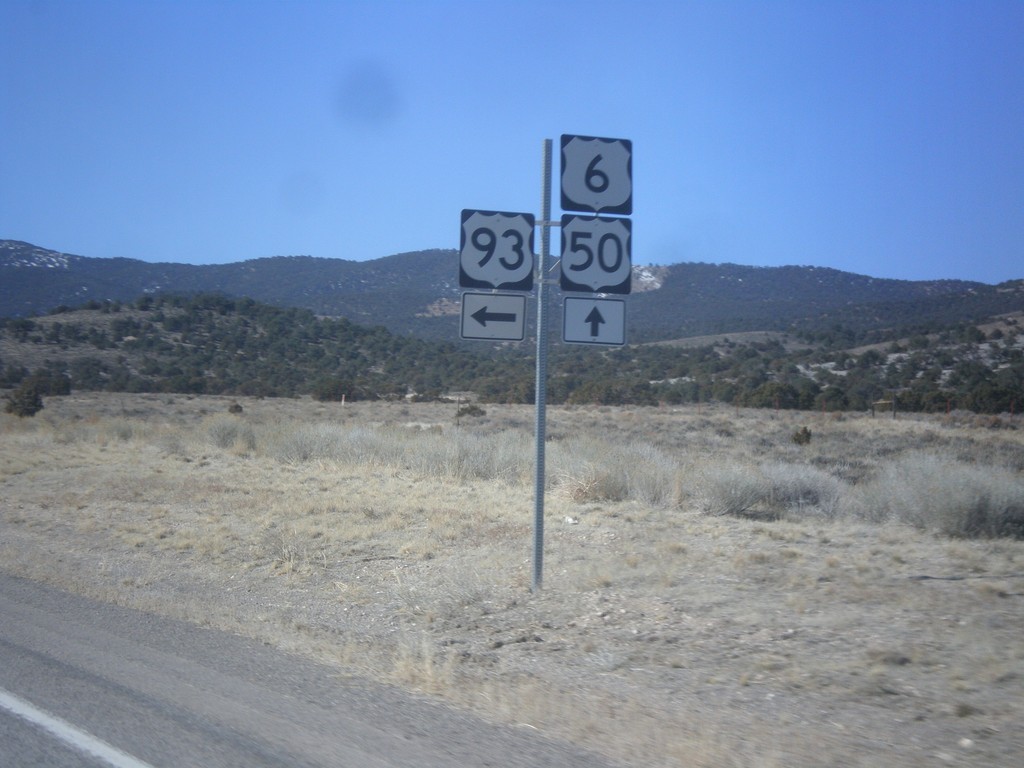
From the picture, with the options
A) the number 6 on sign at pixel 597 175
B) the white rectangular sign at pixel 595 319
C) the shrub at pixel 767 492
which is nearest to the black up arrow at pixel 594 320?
the white rectangular sign at pixel 595 319

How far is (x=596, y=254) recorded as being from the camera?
371 inches

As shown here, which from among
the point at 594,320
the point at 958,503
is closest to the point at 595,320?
the point at 594,320

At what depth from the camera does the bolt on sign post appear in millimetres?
9242

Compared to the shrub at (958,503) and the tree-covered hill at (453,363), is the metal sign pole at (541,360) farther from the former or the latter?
the tree-covered hill at (453,363)

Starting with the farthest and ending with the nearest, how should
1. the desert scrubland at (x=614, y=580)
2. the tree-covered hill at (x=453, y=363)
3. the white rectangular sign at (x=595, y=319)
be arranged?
the tree-covered hill at (x=453, y=363)
the white rectangular sign at (x=595, y=319)
the desert scrubland at (x=614, y=580)

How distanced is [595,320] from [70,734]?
575cm

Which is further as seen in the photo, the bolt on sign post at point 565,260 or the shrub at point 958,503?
the shrub at point 958,503

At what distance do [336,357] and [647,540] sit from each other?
184 feet

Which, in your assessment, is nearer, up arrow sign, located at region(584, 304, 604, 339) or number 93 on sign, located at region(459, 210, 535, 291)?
up arrow sign, located at region(584, 304, 604, 339)

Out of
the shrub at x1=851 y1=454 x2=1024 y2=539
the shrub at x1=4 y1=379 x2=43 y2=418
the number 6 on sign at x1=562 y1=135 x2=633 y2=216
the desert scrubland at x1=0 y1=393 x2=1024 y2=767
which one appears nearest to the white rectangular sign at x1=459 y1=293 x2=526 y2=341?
the number 6 on sign at x1=562 y1=135 x2=633 y2=216

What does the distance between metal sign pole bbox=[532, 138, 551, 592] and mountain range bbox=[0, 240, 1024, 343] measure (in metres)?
75.5

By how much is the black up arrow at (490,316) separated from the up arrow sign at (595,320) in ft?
2.50

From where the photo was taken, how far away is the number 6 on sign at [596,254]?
9.34 metres

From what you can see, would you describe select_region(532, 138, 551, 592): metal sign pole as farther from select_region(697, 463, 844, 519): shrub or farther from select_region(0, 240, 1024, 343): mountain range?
select_region(0, 240, 1024, 343): mountain range
